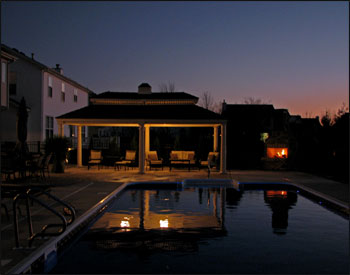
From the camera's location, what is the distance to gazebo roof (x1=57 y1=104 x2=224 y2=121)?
18.1m

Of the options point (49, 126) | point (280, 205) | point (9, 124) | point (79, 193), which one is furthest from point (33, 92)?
point (280, 205)

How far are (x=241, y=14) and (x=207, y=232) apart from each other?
190 inches

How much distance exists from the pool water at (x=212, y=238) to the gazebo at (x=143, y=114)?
19.7 feet

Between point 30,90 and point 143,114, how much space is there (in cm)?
830

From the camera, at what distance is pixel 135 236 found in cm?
802

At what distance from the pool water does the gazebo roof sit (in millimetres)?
6490

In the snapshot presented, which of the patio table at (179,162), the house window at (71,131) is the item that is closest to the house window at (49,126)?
the house window at (71,131)

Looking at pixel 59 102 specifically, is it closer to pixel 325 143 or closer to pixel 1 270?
pixel 325 143

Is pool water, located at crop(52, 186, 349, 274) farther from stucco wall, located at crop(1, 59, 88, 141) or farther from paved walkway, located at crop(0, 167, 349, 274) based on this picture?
stucco wall, located at crop(1, 59, 88, 141)

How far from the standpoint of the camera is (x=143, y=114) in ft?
→ 61.2

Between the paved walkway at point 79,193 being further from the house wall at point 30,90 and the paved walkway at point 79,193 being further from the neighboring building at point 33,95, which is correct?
the house wall at point 30,90

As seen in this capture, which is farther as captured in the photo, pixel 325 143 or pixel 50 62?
pixel 50 62

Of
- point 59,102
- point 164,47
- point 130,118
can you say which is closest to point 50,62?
point 59,102

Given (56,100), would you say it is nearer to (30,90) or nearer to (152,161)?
(30,90)
